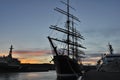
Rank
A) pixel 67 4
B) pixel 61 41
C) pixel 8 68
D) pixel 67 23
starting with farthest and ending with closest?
pixel 8 68, pixel 67 4, pixel 67 23, pixel 61 41

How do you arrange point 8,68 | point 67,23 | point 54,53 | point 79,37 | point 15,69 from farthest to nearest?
1. point 15,69
2. point 8,68
3. point 79,37
4. point 67,23
5. point 54,53

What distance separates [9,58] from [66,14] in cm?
10606

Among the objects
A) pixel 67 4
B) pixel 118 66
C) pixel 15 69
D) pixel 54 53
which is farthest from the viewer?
pixel 15 69

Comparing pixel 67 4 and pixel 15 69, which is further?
pixel 15 69

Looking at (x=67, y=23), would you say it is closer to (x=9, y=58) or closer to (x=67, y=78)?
(x=67, y=78)

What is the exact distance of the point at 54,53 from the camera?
211 ft

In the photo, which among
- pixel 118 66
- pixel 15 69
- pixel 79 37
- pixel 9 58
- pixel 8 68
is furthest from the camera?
pixel 9 58

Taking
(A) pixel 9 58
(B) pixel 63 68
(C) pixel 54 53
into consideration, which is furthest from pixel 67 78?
(A) pixel 9 58

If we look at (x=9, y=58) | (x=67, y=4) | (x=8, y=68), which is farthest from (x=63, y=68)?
(x=9, y=58)

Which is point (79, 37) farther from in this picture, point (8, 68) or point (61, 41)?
point (8, 68)

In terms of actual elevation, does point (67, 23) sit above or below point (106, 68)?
above

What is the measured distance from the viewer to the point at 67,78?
59.0 m

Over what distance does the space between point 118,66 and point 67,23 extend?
5611 centimetres

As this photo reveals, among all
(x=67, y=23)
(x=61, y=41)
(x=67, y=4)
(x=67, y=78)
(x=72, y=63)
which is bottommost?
(x=67, y=78)
